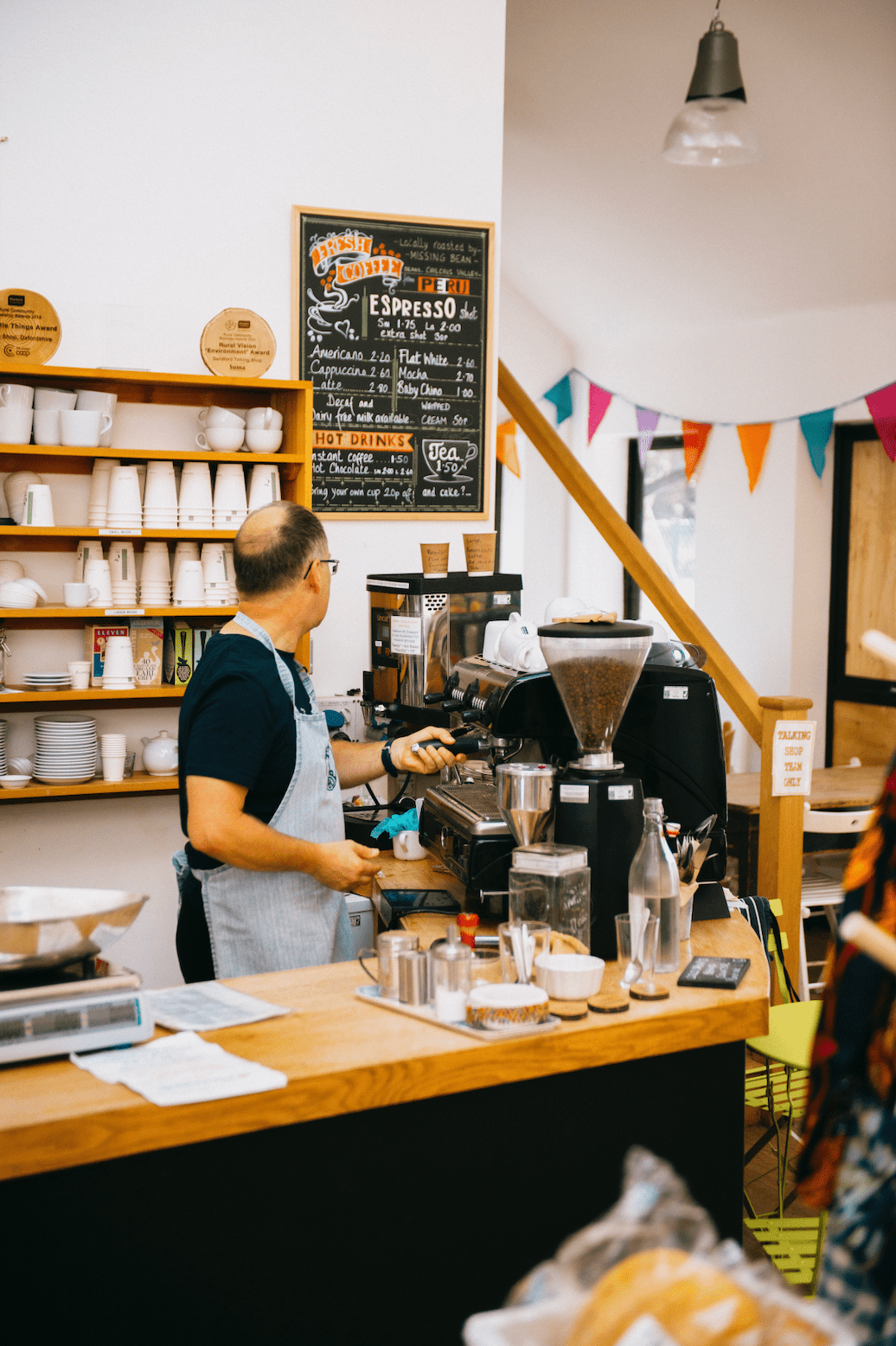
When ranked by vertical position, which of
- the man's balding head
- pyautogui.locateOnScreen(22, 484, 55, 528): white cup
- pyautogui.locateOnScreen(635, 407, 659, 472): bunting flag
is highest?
pyautogui.locateOnScreen(635, 407, 659, 472): bunting flag

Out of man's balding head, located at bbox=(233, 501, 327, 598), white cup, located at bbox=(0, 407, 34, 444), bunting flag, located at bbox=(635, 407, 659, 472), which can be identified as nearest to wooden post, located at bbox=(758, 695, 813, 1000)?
man's balding head, located at bbox=(233, 501, 327, 598)

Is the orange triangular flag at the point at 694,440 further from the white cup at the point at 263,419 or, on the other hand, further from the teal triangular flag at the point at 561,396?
the white cup at the point at 263,419

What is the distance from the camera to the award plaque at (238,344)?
3.56 metres

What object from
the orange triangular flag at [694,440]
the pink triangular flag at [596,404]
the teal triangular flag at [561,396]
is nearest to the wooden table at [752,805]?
the orange triangular flag at [694,440]

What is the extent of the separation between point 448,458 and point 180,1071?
2.80m

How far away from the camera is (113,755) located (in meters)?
3.49

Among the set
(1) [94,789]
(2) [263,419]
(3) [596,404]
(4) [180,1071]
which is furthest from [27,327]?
(3) [596,404]

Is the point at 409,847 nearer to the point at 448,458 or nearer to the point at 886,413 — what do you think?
the point at 448,458

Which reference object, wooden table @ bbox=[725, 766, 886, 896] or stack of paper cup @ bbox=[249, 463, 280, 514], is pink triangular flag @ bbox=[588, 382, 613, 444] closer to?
wooden table @ bbox=[725, 766, 886, 896]

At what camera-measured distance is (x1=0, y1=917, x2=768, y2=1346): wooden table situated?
1.57 m

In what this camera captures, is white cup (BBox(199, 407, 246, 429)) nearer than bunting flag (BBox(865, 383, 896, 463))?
Yes

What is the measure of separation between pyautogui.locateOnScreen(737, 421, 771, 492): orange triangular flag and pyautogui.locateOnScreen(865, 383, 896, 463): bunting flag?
26.5 inches

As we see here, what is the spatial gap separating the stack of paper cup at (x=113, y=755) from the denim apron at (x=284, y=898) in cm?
105

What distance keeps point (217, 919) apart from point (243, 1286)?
0.92 m
